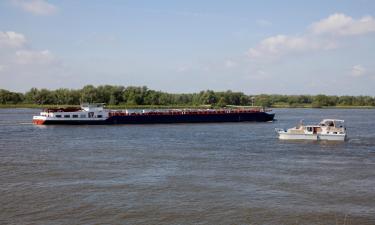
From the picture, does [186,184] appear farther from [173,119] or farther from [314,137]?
[173,119]

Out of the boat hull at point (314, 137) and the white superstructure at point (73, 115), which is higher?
the white superstructure at point (73, 115)

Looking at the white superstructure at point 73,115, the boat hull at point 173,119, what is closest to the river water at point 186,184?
the white superstructure at point 73,115

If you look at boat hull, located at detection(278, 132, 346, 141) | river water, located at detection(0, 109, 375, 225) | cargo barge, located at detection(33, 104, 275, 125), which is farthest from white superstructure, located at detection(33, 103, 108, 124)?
boat hull, located at detection(278, 132, 346, 141)

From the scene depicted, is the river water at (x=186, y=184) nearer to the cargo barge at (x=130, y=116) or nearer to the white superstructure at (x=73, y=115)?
the white superstructure at (x=73, y=115)

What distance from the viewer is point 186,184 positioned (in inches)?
1278

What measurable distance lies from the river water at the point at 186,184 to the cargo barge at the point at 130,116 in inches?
1364

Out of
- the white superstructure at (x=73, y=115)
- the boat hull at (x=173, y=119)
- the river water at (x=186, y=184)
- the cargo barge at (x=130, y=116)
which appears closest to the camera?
the river water at (x=186, y=184)

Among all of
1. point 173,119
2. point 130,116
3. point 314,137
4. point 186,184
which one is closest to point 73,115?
point 130,116

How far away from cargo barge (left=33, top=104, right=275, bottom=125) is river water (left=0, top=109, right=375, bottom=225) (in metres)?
34.6

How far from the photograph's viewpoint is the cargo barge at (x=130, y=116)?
3570 inches

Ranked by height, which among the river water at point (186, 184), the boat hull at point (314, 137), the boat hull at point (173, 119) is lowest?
the river water at point (186, 184)

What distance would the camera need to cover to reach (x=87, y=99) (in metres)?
196

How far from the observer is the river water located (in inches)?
982

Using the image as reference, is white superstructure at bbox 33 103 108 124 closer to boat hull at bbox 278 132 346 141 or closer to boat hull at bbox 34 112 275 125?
boat hull at bbox 34 112 275 125
